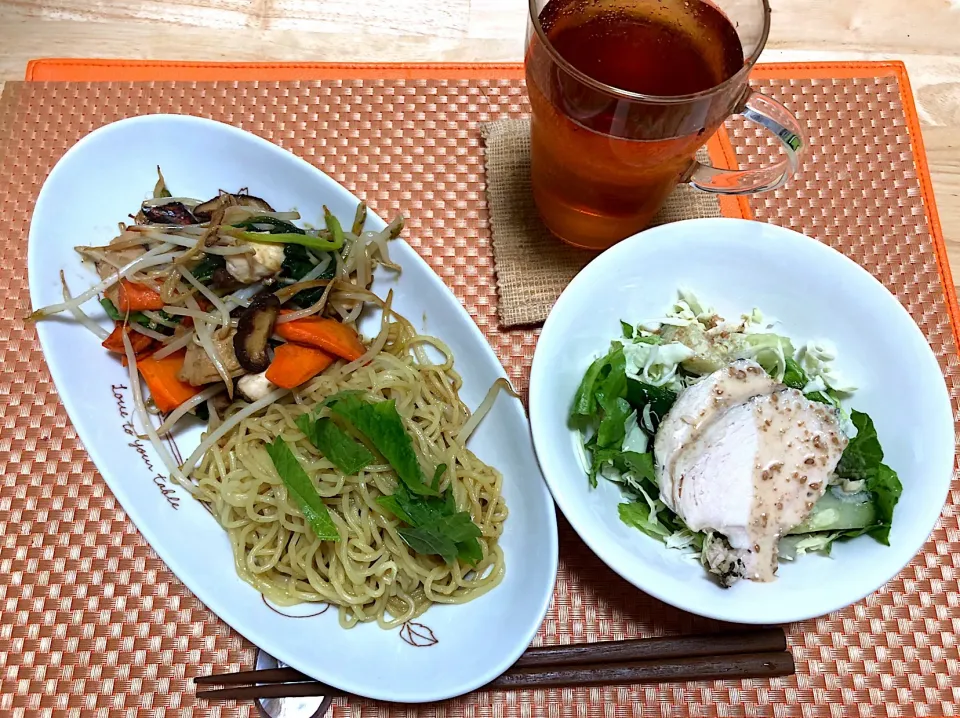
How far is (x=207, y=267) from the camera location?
1.34 m

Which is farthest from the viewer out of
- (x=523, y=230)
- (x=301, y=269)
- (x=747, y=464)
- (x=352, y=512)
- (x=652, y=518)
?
(x=523, y=230)

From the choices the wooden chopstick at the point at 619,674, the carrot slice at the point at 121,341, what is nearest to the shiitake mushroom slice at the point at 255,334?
the carrot slice at the point at 121,341

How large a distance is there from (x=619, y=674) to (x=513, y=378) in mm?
654

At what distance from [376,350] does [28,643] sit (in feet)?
2.99

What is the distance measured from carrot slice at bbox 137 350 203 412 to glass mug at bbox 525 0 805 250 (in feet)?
3.01

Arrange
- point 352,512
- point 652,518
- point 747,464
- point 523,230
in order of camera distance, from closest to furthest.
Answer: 1. point 747,464
2. point 652,518
3. point 352,512
4. point 523,230

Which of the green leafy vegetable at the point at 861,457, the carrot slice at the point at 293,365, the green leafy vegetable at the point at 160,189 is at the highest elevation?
the green leafy vegetable at the point at 160,189

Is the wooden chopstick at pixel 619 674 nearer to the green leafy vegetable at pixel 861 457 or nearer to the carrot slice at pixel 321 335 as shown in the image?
the green leafy vegetable at pixel 861 457

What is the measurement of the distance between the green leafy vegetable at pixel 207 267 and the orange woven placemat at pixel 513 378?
447 millimetres

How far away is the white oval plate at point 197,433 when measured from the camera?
1.11m

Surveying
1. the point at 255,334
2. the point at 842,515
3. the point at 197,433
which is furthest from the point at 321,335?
the point at 842,515

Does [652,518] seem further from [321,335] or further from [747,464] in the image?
[321,335]

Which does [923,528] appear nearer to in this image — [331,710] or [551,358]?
[551,358]

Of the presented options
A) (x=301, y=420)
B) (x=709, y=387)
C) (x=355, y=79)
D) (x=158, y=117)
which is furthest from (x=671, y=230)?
(x=158, y=117)
